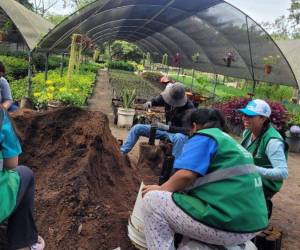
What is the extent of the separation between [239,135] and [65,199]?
8.05 metres

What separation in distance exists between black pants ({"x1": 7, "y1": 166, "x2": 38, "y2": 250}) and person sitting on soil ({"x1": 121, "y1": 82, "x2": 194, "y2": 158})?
10.8 ft

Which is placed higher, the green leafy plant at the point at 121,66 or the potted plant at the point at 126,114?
the potted plant at the point at 126,114

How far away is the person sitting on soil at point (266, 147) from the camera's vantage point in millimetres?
3684

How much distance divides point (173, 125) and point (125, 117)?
3761 millimetres

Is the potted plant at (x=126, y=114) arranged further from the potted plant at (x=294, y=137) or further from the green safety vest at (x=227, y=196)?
the green safety vest at (x=227, y=196)

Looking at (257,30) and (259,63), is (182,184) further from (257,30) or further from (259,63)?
(259,63)

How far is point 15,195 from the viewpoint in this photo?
2648 millimetres

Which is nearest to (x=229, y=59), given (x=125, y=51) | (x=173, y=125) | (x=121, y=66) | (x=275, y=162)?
(x=173, y=125)

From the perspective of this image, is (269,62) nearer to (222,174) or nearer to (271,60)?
(271,60)

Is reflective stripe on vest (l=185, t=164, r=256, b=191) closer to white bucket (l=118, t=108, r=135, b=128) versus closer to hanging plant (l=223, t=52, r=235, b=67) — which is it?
white bucket (l=118, t=108, r=135, b=128)

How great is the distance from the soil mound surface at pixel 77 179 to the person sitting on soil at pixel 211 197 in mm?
801

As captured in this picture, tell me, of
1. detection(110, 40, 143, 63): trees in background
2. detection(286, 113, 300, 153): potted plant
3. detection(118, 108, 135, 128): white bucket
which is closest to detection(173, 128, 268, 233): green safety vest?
detection(118, 108, 135, 128): white bucket

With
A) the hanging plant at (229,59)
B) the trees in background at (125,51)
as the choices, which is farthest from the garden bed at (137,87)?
the trees in background at (125,51)

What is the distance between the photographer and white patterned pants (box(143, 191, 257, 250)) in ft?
9.22
